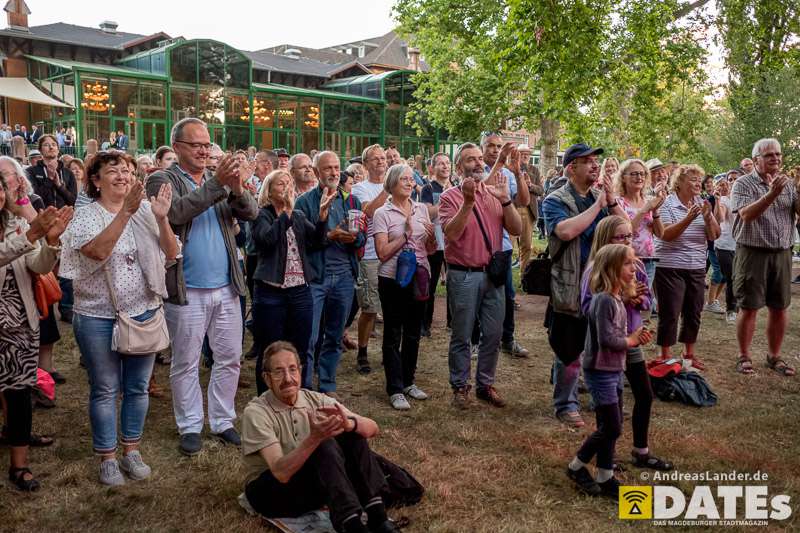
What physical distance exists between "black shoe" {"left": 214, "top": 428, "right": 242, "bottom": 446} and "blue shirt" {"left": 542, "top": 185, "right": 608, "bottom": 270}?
8.76ft

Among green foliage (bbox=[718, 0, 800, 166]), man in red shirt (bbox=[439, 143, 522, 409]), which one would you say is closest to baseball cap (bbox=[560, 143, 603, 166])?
man in red shirt (bbox=[439, 143, 522, 409])

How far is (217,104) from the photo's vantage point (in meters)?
30.6

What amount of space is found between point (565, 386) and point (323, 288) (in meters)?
2.04

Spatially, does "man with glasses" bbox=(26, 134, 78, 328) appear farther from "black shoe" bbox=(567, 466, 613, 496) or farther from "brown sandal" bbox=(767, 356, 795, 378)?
"brown sandal" bbox=(767, 356, 795, 378)

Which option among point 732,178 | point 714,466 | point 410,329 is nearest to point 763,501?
point 714,466

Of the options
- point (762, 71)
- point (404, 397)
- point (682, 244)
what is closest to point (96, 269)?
point (404, 397)

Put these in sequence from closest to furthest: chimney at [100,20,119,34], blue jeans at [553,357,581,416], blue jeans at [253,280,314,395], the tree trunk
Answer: blue jeans at [253,280,314,395] → blue jeans at [553,357,581,416] → the tree trunk → chimney at [100,20,119,34]

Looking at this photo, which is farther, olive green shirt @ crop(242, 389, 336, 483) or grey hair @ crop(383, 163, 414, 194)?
grey hair @ crop(383, 163, 414, 194)

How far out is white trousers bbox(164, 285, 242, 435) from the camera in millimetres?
4344

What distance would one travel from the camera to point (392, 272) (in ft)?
17.5

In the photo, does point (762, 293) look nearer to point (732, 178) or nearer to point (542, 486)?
point (542, 486)

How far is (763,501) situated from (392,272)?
292cm

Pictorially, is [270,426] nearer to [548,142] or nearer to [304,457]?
[304,457]

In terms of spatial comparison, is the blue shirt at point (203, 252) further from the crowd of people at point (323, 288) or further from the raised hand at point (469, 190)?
the raised hand at point (469, 190)
